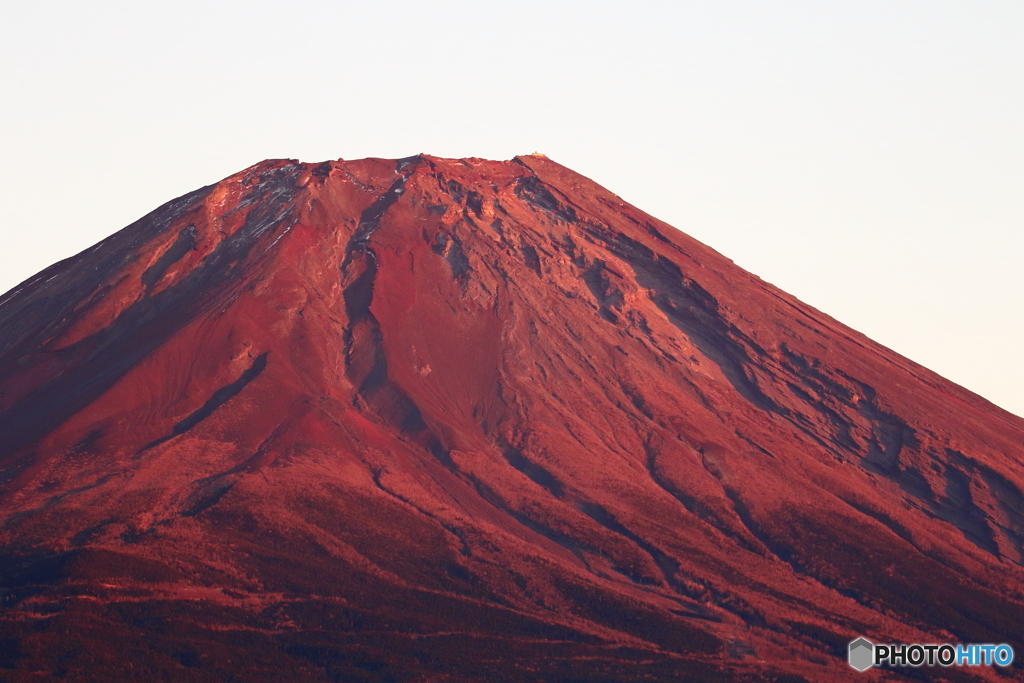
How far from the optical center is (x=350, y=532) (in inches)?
4488

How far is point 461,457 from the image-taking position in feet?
409

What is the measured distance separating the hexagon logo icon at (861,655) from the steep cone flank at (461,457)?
844 millimetres

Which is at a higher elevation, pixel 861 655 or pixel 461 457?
pixel 461 457

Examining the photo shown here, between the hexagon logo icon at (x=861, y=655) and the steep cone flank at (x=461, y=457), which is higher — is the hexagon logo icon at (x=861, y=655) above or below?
below

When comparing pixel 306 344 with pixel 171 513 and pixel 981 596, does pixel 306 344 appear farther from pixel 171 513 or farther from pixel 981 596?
pixel 981 596

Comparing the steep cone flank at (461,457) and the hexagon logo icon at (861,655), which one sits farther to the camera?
the hexagon logo icon at (861,655)

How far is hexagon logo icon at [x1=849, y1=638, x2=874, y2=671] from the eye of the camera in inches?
4278

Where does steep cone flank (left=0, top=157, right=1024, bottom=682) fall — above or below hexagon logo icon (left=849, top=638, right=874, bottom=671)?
above

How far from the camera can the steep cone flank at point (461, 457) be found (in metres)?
106

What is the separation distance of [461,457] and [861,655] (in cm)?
3615

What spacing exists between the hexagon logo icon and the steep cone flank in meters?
0.84

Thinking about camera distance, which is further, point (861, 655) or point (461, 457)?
point (461, 457)

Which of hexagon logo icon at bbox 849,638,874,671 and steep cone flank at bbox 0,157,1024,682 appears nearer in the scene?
steep cone flank at bbox 0,157,1024,682

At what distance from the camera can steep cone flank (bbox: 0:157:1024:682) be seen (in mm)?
106125
